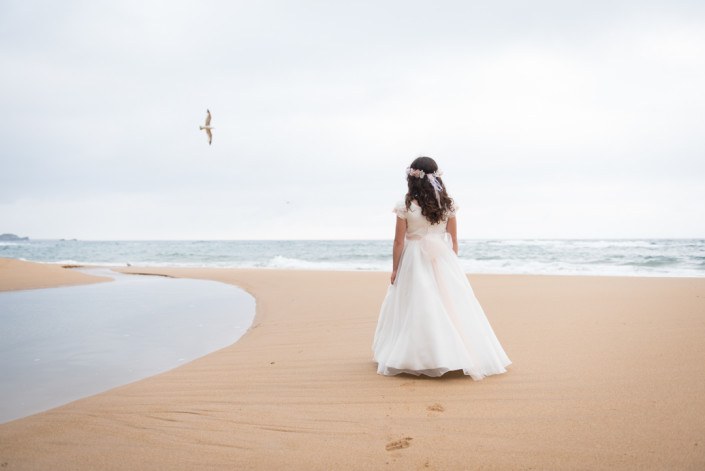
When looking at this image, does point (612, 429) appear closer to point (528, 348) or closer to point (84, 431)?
point (528, 348)

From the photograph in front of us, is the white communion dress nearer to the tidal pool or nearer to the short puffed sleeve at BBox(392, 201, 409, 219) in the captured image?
the short puffed sleeve at BBox(392, 201, 409, 219)

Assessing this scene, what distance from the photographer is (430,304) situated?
461 centimetres

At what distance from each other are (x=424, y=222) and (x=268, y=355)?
258 cm

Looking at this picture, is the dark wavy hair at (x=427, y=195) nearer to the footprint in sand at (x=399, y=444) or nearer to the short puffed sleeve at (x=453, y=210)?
the short puffed sleeve at (x=453, y=210)

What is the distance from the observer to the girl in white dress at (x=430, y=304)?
452cm

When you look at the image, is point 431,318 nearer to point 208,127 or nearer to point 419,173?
point 419,173

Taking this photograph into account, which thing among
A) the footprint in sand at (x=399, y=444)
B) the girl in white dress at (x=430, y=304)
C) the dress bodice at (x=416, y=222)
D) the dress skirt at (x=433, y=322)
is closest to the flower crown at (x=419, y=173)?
the girl in white dress at (x=430, y=304)

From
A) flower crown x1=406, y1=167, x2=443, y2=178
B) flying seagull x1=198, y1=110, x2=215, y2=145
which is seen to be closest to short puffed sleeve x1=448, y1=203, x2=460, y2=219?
flower crown x1=406, y1=167, x2=443, y2=178

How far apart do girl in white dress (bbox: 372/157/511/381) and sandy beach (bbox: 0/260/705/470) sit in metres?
0.19

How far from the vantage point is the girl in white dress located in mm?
4516

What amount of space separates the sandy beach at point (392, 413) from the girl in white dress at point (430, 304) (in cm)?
19

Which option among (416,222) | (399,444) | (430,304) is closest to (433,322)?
(430,304)

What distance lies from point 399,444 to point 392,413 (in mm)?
566

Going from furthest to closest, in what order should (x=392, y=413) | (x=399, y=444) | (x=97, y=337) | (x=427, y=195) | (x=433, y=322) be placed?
1. (x=97, y=337)
2. (x=427, y=195)
3. (x=433, y=322)
4. (x=392, y=413)
5. (x=399, y=444)
